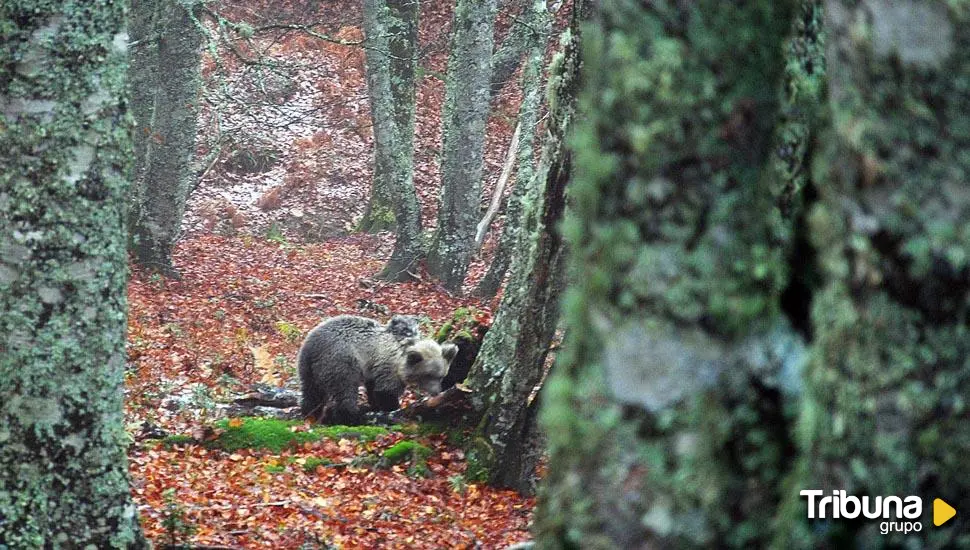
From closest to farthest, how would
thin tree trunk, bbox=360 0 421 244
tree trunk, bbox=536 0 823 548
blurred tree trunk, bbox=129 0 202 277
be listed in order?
tree trunk, bbox=536 0 823 548
blurred tree trunk, bbox=129 0 202 277
thin tree trunk, bbox=360 0 421 244

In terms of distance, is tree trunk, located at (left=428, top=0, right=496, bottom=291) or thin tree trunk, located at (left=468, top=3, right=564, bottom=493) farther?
tree trunk, located at (left=428, top=0, right=496, bottom=291)

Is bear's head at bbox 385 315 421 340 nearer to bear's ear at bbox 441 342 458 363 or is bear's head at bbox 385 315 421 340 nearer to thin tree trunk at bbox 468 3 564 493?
bear's ear at bbox 441 342 458 363

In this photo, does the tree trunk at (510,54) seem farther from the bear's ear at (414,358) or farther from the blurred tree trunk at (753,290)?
the blurred tree trunk at (753,290)

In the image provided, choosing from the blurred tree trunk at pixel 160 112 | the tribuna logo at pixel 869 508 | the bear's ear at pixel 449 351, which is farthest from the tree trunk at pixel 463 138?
the tribuna logo at pixel 869 508

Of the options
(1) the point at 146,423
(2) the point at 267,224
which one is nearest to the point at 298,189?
(2) the point at 267,224

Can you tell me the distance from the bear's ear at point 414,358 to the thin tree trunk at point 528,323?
139 cm

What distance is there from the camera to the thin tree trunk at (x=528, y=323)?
7.73 m

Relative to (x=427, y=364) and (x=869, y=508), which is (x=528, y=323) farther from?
(x=869, y=508)

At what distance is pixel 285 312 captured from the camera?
16.6 meters

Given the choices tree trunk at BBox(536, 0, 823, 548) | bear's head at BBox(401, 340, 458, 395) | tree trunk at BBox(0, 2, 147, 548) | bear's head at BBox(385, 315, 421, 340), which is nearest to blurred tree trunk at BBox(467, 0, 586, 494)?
bear's head at BBox(401, 340, 458, 395)

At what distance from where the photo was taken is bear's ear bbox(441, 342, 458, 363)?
9.91 metres

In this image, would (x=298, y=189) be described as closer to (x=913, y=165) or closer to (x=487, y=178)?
(x=487, y=178)

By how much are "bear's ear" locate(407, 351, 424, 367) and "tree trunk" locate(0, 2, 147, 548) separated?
17.6 ft

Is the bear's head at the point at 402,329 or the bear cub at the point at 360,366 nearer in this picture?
the bear cub at the point at 360,366
